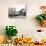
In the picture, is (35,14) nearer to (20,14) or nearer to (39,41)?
(20,14)

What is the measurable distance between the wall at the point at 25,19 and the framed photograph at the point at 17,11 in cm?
5

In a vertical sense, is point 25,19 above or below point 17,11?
below

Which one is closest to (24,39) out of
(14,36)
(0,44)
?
(14,36)

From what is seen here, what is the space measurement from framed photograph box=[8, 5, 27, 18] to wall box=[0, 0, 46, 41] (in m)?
0.05

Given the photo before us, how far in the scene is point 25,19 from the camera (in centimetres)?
255

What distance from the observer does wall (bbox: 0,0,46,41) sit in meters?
2.52

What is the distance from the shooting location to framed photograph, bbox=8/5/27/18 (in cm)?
251

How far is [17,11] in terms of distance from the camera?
2516mm

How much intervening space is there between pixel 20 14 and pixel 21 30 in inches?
9.9

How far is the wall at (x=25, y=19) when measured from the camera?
2.52 m

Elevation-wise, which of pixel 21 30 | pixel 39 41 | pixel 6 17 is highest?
pixel 6 17

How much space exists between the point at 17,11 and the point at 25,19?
7.0 inches

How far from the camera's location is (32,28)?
2.57 meters

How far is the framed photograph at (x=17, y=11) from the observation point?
2512 millimetres
